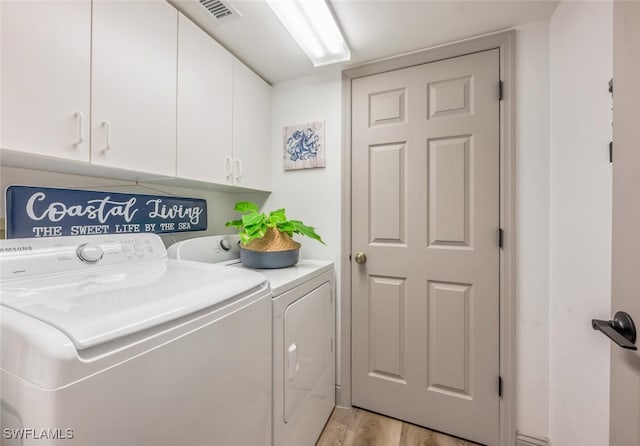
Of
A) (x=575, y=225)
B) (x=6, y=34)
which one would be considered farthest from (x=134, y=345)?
(x=575, y=225)

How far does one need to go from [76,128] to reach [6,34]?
0.27 meters

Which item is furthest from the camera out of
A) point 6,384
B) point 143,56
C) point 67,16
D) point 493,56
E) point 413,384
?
point 413,384

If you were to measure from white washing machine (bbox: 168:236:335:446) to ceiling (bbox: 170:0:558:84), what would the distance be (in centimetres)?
116

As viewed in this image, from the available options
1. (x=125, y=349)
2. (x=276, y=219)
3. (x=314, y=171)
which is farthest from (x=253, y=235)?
(x=125, y=349)

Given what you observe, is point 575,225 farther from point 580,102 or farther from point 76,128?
point 76,128

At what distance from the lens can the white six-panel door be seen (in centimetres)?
147

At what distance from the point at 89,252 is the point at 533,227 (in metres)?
2.05

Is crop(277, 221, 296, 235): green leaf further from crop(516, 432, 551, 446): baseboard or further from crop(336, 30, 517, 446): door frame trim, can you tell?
crop(516, 432, 551, 446): baseboard

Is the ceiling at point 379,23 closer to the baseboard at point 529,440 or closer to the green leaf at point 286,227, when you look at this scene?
the green leaf at point 286,227

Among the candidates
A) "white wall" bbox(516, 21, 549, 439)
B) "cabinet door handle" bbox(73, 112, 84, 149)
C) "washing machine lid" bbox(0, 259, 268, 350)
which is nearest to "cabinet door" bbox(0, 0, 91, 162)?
"cabinet door handle" bbox(73, 112, 84, 149)

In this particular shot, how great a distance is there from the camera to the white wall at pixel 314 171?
1.82 meters

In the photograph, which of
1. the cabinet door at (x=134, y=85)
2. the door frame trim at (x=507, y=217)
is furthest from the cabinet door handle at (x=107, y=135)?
the door frame trim at (x=507, y=217)

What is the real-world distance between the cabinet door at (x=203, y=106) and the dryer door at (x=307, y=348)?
0.86 meters

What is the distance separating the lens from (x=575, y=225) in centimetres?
113
